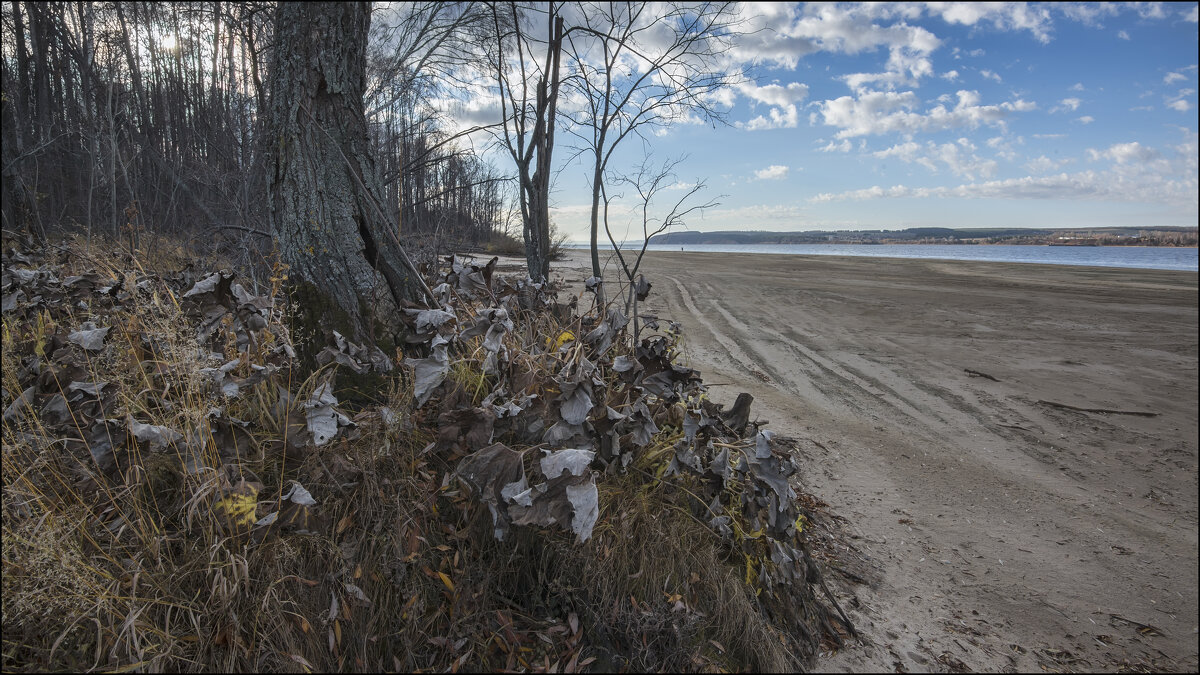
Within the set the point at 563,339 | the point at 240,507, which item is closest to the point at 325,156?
the point at 563,339

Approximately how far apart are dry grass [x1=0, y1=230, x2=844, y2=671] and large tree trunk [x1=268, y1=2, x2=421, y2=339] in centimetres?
90

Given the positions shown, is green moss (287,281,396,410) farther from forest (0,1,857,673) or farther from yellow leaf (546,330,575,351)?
yellow leaf (546,330,575,351)

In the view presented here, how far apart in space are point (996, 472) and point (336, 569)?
4467 mm

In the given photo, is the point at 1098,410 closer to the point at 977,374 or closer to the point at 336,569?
the point at 977,374

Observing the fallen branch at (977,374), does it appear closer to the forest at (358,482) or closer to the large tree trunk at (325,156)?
the forest at (358,482)

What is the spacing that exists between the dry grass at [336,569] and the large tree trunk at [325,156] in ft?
2.94

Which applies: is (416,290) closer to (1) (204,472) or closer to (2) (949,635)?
(1) (204,472)

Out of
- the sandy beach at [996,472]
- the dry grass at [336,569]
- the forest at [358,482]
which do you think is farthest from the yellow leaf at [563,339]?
the sandy beach at [996,472]

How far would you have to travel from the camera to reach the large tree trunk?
2979 mm

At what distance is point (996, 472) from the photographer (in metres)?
4.11

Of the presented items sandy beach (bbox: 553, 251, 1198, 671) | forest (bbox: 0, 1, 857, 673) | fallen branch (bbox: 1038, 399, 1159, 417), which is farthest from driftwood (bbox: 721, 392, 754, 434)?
fallen branch (bbox: 1038, 399, 1159, 417)

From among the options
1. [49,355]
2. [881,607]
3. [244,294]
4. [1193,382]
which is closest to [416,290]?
[244,294]

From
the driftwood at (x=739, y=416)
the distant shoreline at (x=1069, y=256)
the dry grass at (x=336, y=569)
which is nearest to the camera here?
the dry grass at (x=336, y=569)

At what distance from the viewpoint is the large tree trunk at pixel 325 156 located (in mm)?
2979
